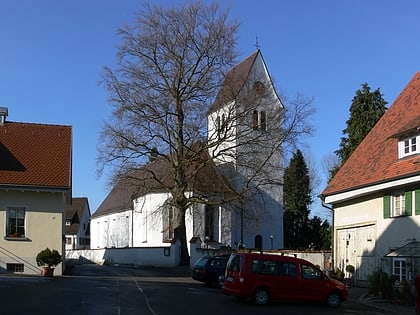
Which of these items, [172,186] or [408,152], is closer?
[408,152]

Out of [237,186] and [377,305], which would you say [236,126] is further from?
[377,305]

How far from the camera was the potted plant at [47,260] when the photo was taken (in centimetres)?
3042

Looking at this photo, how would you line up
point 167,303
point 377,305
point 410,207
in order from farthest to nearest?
point 410,207 < point 377,305 < point 167,303

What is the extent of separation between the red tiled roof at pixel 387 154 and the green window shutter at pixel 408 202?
0.99 meters

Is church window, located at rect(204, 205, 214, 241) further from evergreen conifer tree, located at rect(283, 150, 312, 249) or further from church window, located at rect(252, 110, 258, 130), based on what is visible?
evergreen conifer tree, located at rect(283, 150, 312, 249)

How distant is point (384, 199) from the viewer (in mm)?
27625

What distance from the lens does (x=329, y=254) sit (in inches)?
1489

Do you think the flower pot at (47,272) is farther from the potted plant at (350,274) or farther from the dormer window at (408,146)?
the dormer window at (408,146)

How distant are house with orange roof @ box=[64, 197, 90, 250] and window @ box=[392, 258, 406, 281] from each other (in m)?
78.2

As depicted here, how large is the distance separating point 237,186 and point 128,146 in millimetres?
12981

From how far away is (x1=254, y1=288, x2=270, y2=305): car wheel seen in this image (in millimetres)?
20578

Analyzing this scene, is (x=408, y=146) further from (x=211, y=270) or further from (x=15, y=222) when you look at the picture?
(x=15, y=222)

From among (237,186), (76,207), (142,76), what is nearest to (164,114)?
(142,76)

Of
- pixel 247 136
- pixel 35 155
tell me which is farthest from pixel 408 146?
pixel 247 136
